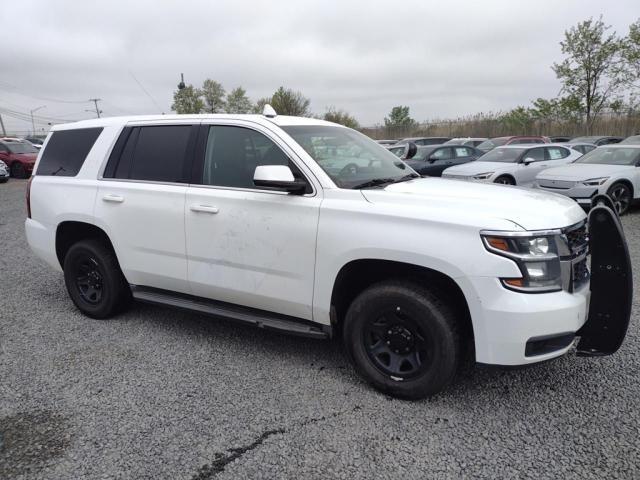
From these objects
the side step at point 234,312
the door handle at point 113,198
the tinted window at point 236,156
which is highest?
the tinted window at point 236,156

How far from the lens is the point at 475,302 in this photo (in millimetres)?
2643

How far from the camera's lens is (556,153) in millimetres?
13156

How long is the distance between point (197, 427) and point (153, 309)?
2236 millimetres

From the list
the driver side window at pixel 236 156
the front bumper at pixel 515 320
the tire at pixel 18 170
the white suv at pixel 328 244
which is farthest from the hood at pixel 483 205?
the tire at pixel 18 170

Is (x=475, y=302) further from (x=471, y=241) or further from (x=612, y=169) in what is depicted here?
(x=612, y=169)

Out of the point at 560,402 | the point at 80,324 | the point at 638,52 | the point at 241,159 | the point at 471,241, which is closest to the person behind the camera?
the point at 471,241

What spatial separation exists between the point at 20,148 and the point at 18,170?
1.36m

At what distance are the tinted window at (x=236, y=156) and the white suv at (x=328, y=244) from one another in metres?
0.01

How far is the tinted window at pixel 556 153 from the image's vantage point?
12945 mm

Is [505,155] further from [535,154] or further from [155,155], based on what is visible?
[155,155]

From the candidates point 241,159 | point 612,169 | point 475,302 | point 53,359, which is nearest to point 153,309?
point 53,359

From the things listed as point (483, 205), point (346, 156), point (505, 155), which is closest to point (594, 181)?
point (505, 155)

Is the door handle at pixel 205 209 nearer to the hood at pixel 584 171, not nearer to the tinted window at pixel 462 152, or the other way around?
the hood at pixel 584 171

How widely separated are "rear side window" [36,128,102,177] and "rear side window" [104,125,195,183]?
39 centimetres
